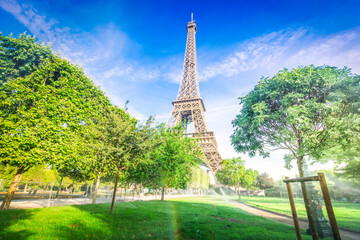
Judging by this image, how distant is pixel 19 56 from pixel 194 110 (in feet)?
111

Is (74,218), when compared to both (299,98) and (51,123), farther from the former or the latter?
(299,98)

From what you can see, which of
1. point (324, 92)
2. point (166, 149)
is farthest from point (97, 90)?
point (324, 92)

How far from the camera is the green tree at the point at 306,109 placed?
25.3 feet

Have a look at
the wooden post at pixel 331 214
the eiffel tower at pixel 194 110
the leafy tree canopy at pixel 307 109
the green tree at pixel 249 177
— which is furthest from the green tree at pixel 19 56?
the green tree at pixel 249 177

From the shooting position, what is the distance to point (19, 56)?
15.1 metres

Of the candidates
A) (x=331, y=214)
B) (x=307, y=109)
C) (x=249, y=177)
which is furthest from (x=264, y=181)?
(x=331, y=214)

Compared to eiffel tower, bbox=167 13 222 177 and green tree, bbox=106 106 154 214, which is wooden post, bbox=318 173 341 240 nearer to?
green tree, bbox=106 106 154 214

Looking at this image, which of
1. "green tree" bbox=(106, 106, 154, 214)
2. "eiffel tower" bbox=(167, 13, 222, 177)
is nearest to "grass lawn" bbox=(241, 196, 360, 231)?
"green tree" bbox=(106, 106, 154, 214)

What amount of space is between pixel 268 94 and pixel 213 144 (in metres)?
30.9

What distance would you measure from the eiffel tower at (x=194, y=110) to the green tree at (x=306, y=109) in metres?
23.3

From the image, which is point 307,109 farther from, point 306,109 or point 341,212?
point 341,212

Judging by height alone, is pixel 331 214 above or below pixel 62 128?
below

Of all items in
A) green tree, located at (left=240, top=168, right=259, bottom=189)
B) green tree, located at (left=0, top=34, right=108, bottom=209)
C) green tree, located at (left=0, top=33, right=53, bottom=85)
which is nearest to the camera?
green tree, located at (left=0, top=34, right=108, bottom=209)

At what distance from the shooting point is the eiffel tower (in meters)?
39.6
